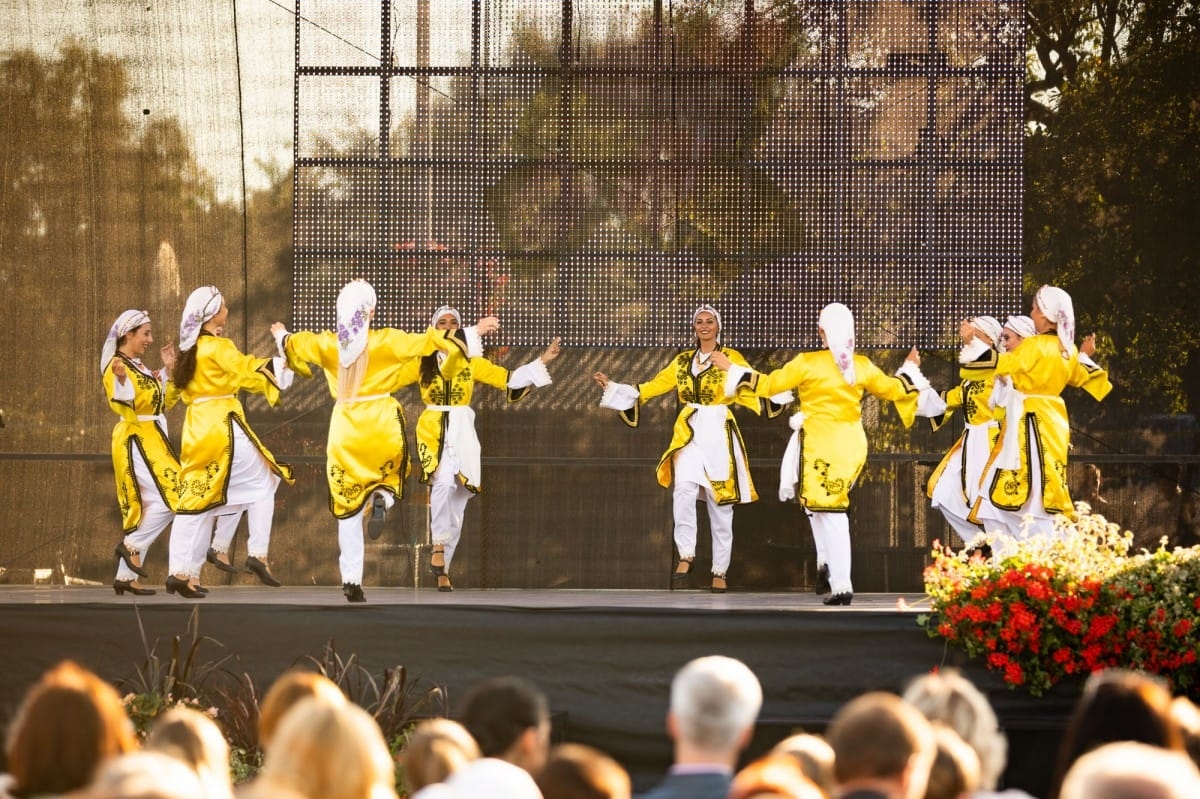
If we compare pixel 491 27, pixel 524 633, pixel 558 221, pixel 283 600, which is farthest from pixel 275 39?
pixel 524 633

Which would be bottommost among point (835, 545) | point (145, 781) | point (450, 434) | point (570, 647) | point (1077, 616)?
point (570, 647)

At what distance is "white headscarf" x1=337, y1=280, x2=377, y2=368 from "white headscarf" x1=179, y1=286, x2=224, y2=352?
0.76m

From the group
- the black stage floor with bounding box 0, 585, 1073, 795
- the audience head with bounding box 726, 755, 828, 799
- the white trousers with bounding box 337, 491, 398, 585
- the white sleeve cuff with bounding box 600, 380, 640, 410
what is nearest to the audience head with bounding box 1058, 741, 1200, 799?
the audience head with bounding box 726, 755, 828, 799

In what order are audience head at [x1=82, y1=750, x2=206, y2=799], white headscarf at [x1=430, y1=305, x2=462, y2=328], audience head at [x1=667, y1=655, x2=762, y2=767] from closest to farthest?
audience head at [x1=82, y1=750, x2=206, y2=799]
audience head at [x1=667, y1=655, x2=762, y2=767]
white headscarf at [x1=430, y1=305, x2=462, y2=328]

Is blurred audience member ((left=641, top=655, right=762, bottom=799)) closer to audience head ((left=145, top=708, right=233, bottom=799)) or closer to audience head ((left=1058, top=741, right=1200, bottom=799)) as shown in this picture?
audience head ((left=145, top=708, right=233, bottom=799))

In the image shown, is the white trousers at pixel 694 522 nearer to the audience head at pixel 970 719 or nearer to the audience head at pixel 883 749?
the audience head at pixel 970 719

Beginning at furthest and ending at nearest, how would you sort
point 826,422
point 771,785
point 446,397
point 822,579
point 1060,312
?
point 446,397, point 822,579, point 826,422, point 1060,312, point 771,785

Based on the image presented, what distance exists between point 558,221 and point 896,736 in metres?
6.35

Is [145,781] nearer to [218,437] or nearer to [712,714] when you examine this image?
[712,714]

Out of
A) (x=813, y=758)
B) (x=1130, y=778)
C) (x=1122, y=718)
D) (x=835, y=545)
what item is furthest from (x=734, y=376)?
(x=1130, y=778)

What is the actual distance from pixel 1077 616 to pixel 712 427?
2926 mm

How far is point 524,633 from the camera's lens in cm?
722

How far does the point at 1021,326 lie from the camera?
8.87m

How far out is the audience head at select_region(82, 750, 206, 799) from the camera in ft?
7.23
